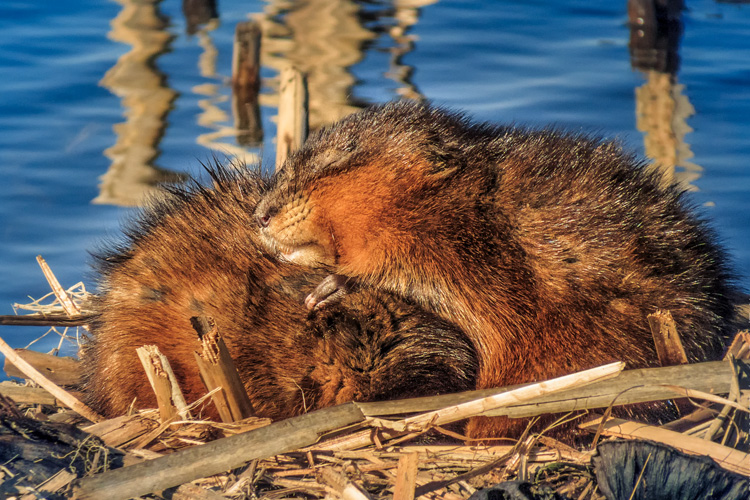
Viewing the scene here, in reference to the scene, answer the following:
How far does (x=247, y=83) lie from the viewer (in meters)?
9.90

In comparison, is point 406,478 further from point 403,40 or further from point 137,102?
point 403,40

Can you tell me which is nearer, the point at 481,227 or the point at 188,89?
the point at 481,227

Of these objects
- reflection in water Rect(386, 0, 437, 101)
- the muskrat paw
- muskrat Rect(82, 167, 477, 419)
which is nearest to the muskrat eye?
muskrat Rect(82, 167, 477, 419)

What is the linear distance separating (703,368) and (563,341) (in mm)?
489

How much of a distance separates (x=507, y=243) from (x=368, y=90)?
678 centimetres

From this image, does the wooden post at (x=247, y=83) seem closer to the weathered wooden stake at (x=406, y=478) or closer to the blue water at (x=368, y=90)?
the blue water at (x=368, y=90)

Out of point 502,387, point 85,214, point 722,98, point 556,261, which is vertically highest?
point 556,261

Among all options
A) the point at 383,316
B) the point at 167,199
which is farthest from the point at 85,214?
the point at 383,316

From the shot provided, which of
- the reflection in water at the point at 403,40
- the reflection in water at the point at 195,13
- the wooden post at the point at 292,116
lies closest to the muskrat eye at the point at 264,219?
the wooden post at the point at 292,116

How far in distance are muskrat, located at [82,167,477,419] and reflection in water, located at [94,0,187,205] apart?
A: 12.5ft

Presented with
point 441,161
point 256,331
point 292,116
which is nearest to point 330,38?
point 292,116

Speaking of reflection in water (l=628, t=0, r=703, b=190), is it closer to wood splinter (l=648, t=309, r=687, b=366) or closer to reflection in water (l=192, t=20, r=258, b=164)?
reflection in water (l=192, t=20, r=258, b=164)

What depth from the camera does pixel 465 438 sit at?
10.1 ft

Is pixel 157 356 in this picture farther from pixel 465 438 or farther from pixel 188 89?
pixel 188 89
